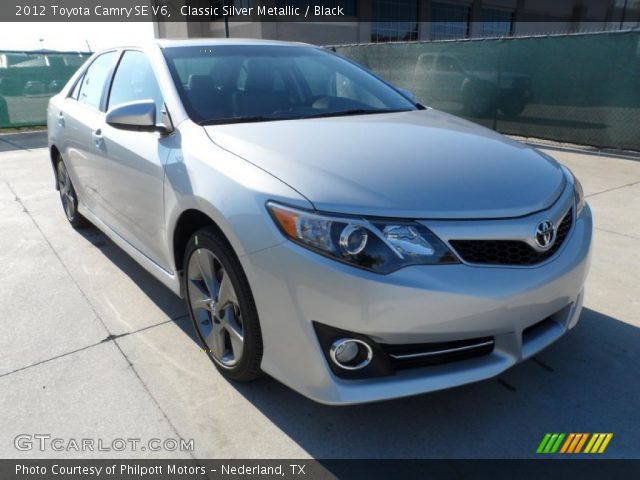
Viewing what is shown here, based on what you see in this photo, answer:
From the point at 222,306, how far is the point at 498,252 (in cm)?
119

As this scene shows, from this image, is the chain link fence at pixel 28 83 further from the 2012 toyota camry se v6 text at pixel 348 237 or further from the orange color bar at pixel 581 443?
the orange color bar at pixel 581 443

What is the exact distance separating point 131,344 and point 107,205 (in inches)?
43.3

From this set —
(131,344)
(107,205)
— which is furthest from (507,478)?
(107,205)

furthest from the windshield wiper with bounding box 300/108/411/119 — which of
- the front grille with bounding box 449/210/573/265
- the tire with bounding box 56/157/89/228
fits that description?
the tire with bounding box 56/157/89/228

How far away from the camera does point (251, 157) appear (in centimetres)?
206

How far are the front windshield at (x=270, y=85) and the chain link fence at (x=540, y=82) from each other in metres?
5.26

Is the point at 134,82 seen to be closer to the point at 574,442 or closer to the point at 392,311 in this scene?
the point at 392,311

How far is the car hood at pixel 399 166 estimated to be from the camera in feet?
5.97

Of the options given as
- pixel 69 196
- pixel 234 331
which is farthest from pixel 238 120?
pixel 69 196

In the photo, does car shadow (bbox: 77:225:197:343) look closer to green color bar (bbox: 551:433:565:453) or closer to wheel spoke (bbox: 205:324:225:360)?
wheel spoke (bbox: 205:324:225:360)

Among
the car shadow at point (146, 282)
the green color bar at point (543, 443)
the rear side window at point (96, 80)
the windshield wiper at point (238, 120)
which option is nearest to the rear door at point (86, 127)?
the rear side window at point (96, 80)

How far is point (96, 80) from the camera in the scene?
149 inches

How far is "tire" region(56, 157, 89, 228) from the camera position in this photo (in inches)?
171

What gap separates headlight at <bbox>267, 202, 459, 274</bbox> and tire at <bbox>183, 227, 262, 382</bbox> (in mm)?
394
